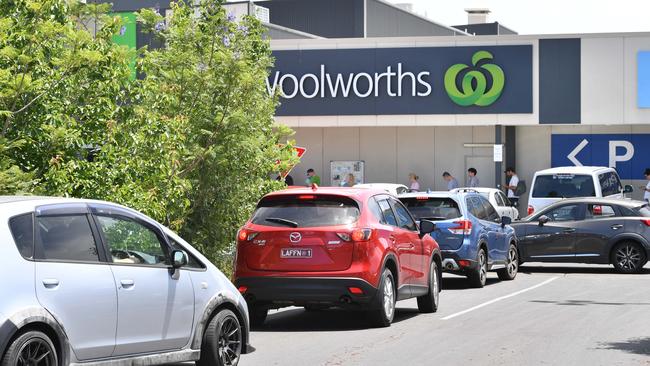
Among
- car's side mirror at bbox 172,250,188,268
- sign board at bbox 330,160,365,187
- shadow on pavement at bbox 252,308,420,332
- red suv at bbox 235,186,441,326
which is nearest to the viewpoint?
car's side mirror at bbox 172,250,188,268

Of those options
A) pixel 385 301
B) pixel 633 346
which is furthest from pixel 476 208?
pixel 633 346

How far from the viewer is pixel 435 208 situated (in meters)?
20.5

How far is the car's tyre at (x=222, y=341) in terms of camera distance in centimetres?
1045

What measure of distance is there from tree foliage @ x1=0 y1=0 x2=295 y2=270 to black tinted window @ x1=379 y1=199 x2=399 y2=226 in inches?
115

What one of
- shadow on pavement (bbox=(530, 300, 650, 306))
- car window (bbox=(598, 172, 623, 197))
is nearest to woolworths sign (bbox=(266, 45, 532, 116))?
car window (bbox=(598, 172, 623, 197))

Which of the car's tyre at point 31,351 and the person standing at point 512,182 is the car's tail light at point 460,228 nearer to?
the car's tyre at point 31,351

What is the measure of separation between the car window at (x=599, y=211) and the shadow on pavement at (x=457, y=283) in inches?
116

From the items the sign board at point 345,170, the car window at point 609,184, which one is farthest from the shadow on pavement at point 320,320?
the sign board at point 345,170

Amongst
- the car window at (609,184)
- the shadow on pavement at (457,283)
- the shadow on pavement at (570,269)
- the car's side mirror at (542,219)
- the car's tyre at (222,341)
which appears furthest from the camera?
the car window at (609,184)

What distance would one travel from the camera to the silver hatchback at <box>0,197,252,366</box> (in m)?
8.37

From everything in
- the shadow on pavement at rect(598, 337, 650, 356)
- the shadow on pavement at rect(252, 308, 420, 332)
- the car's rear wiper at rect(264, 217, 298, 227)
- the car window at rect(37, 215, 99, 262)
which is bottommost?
the shadow on pavement at rect(252, 308, 420, 332)

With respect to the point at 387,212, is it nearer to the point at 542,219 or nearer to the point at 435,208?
the point at 435,208

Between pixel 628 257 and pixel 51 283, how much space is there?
1788cm

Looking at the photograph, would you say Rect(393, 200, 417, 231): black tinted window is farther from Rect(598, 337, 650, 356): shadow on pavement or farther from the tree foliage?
Rect(598, 337, 650, 356): shadow on pavement
